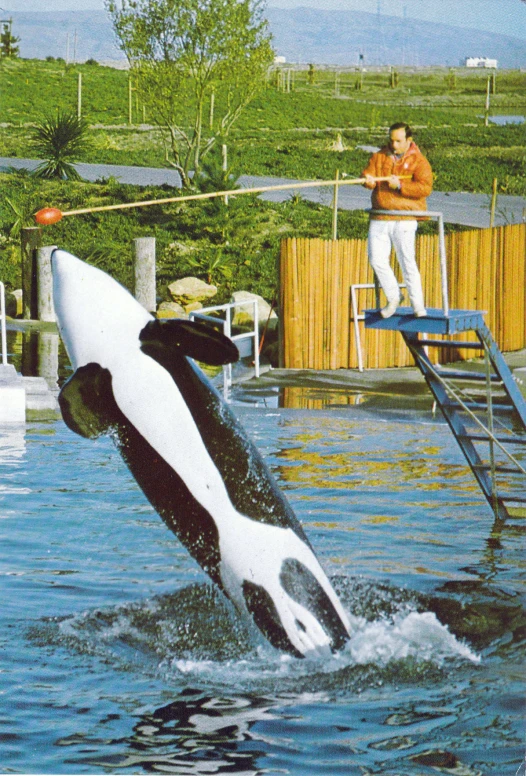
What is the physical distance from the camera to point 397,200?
8.69m

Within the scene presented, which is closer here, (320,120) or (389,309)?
(389,309)

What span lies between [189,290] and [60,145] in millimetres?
6103

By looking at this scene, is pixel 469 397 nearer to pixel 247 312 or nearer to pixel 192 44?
pixel 192 44

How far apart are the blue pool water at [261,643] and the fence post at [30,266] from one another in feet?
7.07

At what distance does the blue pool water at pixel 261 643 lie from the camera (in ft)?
22.4

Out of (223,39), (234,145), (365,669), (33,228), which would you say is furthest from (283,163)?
(365,669)

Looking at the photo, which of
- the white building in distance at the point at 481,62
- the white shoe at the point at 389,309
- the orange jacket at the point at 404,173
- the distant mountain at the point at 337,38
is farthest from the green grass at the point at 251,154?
the white shoe at the point at 389,309

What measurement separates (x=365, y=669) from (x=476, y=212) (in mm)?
11864

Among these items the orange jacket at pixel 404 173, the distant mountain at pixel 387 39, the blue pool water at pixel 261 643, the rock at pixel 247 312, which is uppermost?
the distant mountain at pixel 387 39

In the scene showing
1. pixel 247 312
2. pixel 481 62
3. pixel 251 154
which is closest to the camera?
pixel 481 62

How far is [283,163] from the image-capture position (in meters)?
19.5

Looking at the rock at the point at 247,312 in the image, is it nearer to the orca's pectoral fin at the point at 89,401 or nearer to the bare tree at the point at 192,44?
the bare tree at the point at 192,44

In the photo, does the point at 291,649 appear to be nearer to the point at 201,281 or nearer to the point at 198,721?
the point at 198,721

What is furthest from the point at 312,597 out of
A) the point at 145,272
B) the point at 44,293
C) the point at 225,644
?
the point at 44,293
